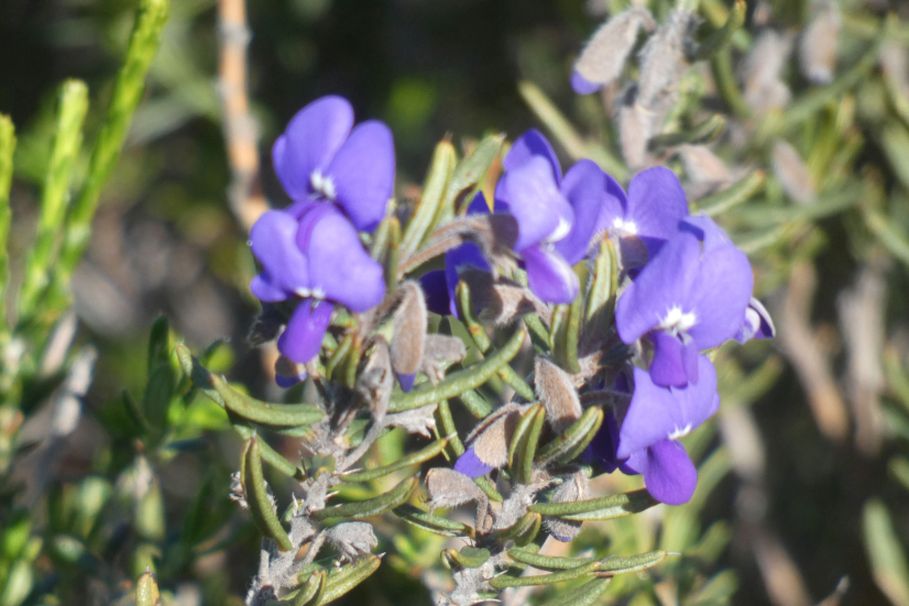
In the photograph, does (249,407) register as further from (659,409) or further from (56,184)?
(56,184)

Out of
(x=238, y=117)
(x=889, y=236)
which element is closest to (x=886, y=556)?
(x=889, y=236)

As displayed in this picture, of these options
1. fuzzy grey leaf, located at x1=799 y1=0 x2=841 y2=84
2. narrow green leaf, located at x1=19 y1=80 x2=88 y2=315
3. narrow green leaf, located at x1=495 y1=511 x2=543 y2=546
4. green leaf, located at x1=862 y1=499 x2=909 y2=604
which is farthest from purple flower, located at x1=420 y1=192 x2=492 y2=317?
green leaf, located at x1=862 y1=499 x2=909 y2=604

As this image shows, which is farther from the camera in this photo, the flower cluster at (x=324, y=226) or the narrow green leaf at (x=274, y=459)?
the narrow green leaf at (x=274, y=459)

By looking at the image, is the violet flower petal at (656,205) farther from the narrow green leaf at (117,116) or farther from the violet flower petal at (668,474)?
the narrow green leaf at (117,116)

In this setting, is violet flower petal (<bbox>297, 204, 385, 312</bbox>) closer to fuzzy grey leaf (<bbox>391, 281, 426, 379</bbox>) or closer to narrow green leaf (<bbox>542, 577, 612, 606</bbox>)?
fuzzy grey leaf (<bbox>391, 281, 426, 379</bbox>)

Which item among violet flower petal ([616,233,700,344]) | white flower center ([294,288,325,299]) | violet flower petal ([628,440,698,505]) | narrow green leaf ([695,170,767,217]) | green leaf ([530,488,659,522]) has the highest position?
white flower center ([294,288,325,299])

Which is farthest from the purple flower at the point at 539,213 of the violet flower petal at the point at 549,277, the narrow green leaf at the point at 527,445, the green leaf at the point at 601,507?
the green leaf at the point at 601,507
